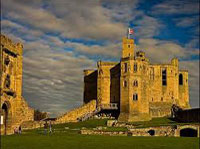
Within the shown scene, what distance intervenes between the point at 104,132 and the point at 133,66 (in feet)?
89.4

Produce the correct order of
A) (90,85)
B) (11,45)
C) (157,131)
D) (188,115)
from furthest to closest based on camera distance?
1. (90,85)
2. (188,115)
3. (157,131)
4. (11,45)

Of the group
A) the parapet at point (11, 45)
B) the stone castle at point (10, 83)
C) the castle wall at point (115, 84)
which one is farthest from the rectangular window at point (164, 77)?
the parapet at point (11, 45)

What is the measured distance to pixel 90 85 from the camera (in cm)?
8956

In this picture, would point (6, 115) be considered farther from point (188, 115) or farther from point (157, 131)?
point (188, 115)

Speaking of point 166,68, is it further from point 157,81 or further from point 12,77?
point 12,77

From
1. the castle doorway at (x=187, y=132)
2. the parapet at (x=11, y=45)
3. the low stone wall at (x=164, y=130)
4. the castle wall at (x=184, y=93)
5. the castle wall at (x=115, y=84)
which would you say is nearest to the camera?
the parapet at (x=11, y=45)

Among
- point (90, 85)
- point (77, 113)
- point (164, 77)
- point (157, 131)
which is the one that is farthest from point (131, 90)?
point (157, 131)

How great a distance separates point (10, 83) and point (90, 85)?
50389 mm

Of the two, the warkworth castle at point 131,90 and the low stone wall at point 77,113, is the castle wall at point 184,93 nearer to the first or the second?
the warkworth castle at point 131,90

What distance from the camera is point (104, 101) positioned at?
82875mm

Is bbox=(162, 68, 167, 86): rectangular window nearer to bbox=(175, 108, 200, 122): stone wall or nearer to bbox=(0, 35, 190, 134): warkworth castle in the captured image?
bbox=(0, 35, 190, 134): warkworth castle

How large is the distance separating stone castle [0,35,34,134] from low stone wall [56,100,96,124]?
3095 centimetres

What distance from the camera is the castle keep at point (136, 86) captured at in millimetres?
73625

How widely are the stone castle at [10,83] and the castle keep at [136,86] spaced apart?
34.2 metres
